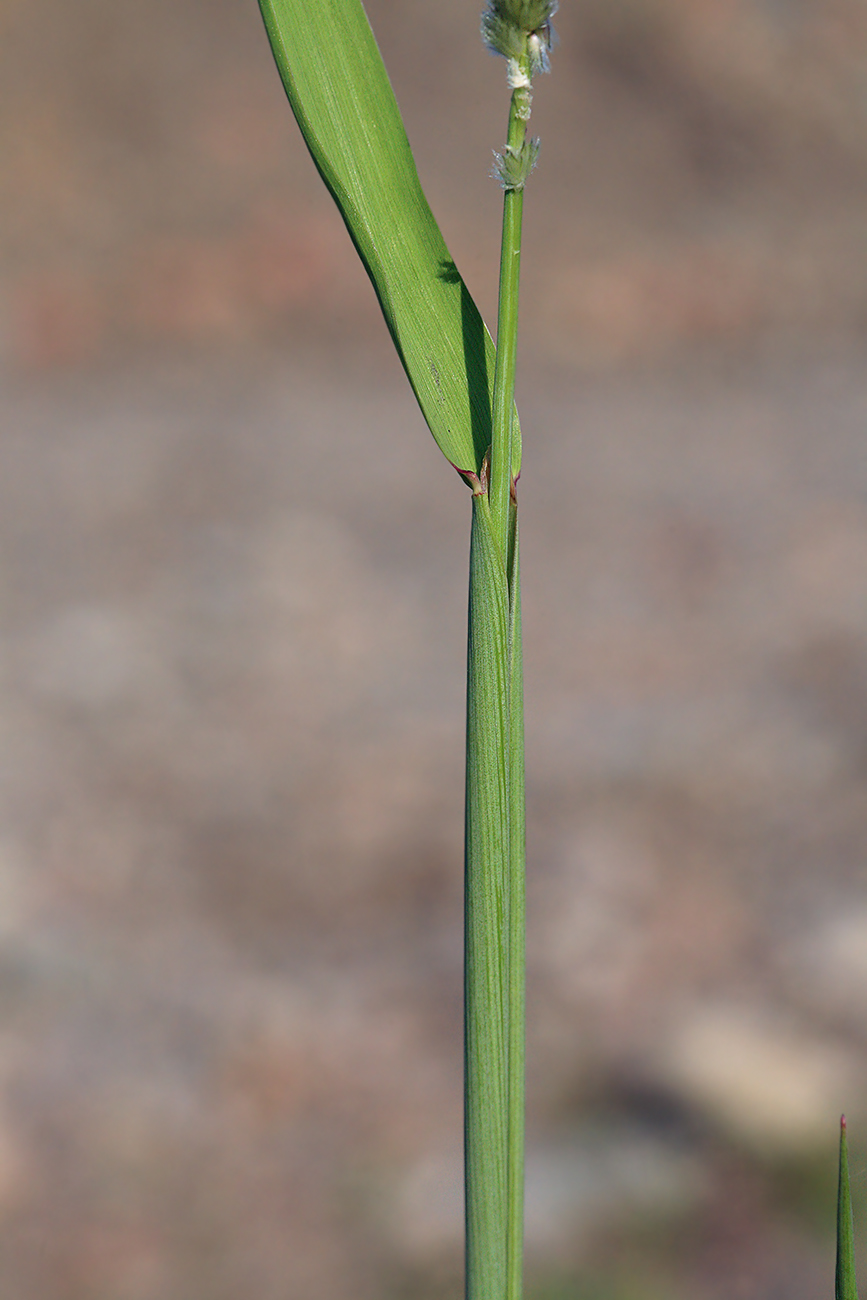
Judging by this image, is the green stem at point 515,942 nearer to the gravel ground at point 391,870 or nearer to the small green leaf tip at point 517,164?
the small green leaf tip at point 517,164

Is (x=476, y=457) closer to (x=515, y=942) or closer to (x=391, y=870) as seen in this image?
(x=515, y=942)

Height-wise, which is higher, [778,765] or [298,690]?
[298,690]

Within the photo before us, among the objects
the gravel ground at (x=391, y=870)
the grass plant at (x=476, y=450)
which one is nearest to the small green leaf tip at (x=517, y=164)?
the grass plant at (x=476, y=450)

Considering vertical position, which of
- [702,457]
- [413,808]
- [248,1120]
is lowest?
[248,1120]

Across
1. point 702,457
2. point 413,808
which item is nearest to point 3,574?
point 413,808

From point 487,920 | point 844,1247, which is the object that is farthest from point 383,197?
point 844,1247

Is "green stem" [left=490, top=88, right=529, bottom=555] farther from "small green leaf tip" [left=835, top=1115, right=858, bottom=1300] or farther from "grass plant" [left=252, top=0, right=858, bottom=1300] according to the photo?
"small green leaf tip" [left=835, top=1115, right=858, bottom=1300]

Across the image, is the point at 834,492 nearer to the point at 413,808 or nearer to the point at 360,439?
the point at 360,439
